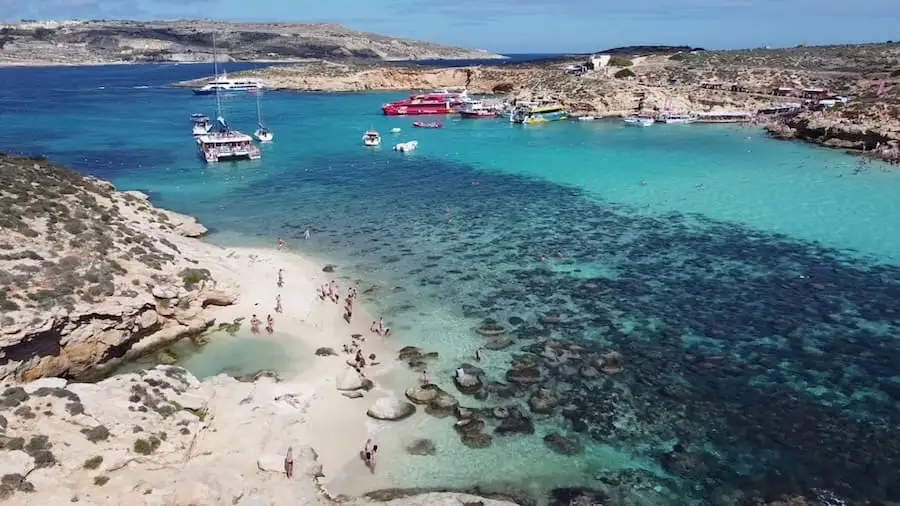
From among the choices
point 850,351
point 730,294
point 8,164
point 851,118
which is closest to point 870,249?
point 730,294

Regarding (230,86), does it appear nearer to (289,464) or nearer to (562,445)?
(289,464)

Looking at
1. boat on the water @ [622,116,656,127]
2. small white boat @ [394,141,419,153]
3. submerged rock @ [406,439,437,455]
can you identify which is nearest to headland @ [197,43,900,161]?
boat on the water @ [622,116,656,127]

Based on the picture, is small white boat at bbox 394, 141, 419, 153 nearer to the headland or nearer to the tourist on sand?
the headland

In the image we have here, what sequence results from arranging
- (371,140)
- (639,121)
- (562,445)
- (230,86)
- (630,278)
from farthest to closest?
(230,86), (639,121), (371,140), (630,278), (562,445)

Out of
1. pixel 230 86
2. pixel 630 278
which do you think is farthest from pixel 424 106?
pixel 630 278

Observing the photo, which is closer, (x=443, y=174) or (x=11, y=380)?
(x=11, y=380)

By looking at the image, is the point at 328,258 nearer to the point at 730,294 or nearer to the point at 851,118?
the point at 730,294

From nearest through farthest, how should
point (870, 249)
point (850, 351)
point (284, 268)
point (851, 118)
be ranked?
point (850, 351) → point (284, 268) → point (870, 249) → point (851, 118)

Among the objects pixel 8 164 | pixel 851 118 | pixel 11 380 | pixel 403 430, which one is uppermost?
pixel 851 118
